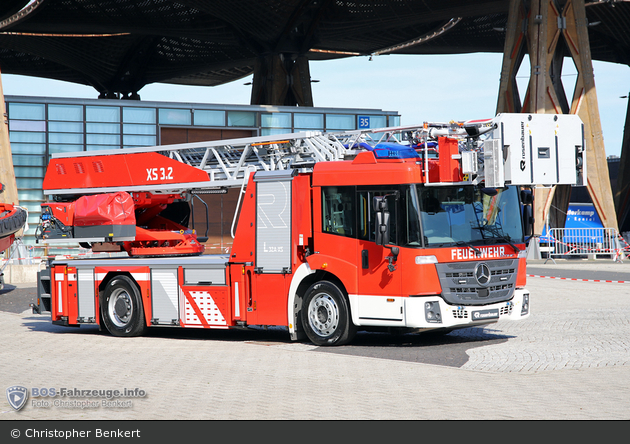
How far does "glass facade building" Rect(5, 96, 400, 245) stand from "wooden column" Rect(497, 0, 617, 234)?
485 inches

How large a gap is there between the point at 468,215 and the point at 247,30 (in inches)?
1650

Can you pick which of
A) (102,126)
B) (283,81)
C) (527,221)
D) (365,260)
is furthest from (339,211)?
(283,81)

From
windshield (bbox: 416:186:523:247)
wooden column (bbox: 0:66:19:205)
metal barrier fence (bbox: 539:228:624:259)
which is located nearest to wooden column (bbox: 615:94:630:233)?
metal barrier fence (bbox: 539:228:624:259)

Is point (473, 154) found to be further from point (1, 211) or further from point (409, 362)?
point (1, 211)

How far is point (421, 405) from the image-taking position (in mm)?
7547

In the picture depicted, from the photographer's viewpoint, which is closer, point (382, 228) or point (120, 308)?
point (382, 228)

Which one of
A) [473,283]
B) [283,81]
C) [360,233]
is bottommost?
[473,283]

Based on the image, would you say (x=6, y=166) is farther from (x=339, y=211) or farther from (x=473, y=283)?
(x=473, y=283)

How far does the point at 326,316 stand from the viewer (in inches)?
482

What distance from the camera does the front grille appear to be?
1151 cm

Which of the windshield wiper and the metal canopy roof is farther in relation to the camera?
the metal canopy roof

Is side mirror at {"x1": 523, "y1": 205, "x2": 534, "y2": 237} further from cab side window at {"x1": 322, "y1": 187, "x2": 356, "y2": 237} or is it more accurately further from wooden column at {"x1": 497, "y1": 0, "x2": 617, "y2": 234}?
wooden column at {"x1": 497, "y1": 0, "x2": 617, "y2": 234}

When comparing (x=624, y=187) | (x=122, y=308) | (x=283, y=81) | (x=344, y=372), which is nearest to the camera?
→ (x=344, y=372)

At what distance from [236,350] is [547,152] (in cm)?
562
